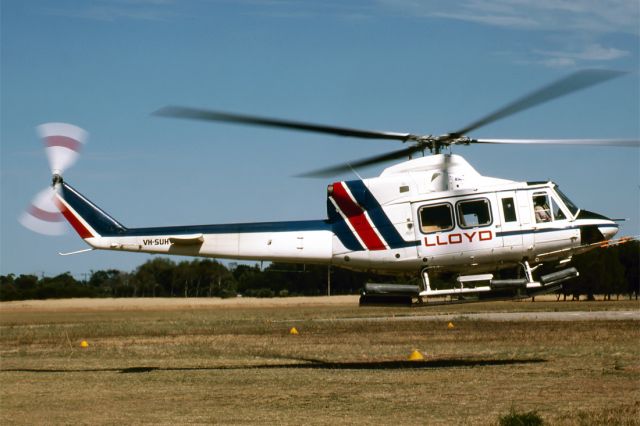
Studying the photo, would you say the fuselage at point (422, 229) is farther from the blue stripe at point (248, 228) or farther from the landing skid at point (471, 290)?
the landing skid at point (471, 290)

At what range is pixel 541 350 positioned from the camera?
25172 mm

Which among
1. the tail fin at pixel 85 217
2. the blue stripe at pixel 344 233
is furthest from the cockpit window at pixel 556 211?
the tail fin at pixel 85 217

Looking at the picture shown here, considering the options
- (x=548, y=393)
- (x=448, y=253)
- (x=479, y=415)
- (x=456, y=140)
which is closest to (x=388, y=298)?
(x=448, y=253)

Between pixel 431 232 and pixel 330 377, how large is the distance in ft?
13.9

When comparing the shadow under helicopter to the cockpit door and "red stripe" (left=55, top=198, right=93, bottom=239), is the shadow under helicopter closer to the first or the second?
the cockpit door

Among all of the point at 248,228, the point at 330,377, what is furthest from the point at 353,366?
the point at 248,228

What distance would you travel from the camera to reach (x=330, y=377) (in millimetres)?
19891

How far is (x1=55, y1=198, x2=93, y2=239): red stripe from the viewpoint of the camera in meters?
22.9

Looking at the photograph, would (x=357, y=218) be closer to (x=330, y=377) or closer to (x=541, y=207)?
(x=330, y=377)

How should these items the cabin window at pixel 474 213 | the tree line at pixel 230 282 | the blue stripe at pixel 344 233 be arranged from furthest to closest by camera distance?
the tree line at pixel 230 282 → the blue stripe at pixel 344 233 → the cabin window at pixel 474 213

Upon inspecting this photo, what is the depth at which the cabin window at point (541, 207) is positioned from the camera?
2112 cm

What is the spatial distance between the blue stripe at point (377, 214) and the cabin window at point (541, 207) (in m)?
3.10

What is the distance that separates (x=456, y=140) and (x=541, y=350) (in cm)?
788

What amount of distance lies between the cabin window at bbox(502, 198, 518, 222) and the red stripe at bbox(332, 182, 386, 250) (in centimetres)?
302
